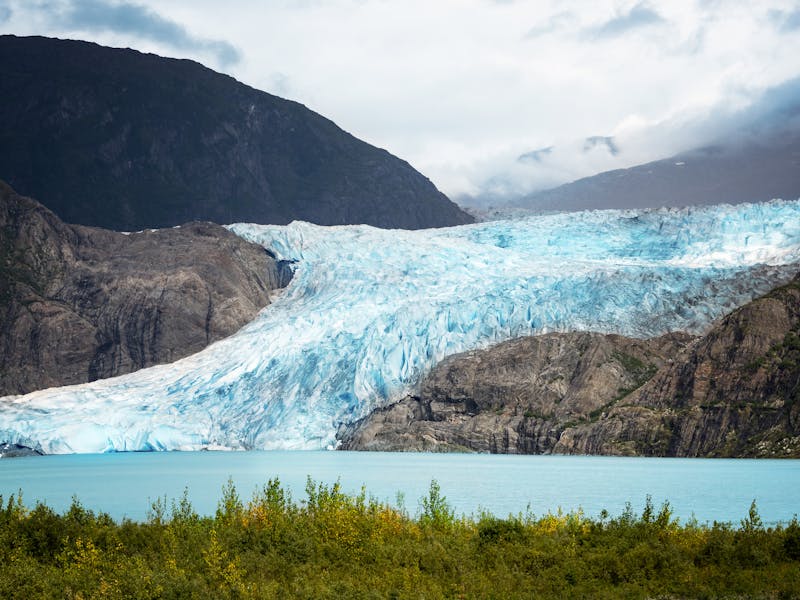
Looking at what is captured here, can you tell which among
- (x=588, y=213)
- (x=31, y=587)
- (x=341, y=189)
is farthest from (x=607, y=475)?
(x=341, y=189)

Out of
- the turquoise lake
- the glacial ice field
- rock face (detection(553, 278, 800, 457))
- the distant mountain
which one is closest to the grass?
the turquoise lake

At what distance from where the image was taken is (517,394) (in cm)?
6191

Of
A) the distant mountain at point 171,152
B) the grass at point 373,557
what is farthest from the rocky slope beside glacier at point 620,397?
the distant mountain at point 171,152

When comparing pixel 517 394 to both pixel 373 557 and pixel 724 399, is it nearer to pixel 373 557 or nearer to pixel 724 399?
pixel 724 399

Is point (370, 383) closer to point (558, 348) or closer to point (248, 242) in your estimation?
point (558, 348)

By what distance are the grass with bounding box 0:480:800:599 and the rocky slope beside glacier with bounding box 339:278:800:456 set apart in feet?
108

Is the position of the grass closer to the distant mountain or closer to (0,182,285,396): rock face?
(0,182,285,396): rock face

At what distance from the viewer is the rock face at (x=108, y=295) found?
8131 centimetres

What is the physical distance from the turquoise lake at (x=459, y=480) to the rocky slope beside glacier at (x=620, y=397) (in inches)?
124

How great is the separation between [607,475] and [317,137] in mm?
108717

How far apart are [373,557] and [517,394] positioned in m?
46.5

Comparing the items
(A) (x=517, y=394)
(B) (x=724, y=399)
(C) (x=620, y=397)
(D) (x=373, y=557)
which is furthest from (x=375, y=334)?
(D) (x=373, y=557)

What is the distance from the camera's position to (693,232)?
7088 cm

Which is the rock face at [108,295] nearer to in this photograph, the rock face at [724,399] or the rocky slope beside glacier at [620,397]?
the rocky slope beside glacier at [620,397]
